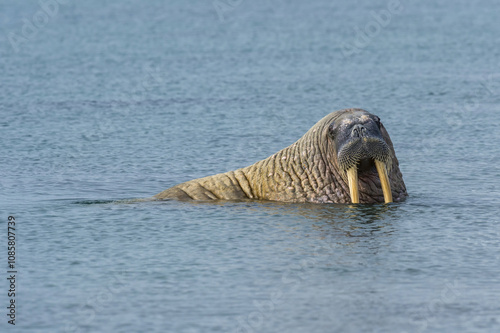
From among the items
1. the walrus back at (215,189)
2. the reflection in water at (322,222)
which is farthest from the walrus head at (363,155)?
the walrus back at (215,189)

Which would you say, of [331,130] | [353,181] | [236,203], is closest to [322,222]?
[353,181]

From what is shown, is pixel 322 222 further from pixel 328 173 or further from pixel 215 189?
pixel 215 189

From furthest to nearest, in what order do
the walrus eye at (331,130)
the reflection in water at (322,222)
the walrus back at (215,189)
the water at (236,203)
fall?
the walrus back at (215,189) → the walrus eye at (331,130) → the reflection in water at (322,222) → the water at (236,203)

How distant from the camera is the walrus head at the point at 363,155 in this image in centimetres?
1152

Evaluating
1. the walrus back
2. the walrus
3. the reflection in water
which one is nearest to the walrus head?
the walrus

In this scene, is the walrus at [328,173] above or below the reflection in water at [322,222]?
above

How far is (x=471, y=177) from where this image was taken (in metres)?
14.4

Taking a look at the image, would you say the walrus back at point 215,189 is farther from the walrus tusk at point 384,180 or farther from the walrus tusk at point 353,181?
the walrus tusk at point 384,180

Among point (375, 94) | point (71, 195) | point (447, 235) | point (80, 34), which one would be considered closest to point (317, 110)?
point (375, 94)

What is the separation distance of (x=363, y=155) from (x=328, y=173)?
70 cm

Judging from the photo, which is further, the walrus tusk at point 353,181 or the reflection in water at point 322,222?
the walrus tusk at point 353,181

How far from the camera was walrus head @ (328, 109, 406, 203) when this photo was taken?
454 inches

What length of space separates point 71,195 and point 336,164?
362 centimetres

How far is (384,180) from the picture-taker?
11727 millimetres
